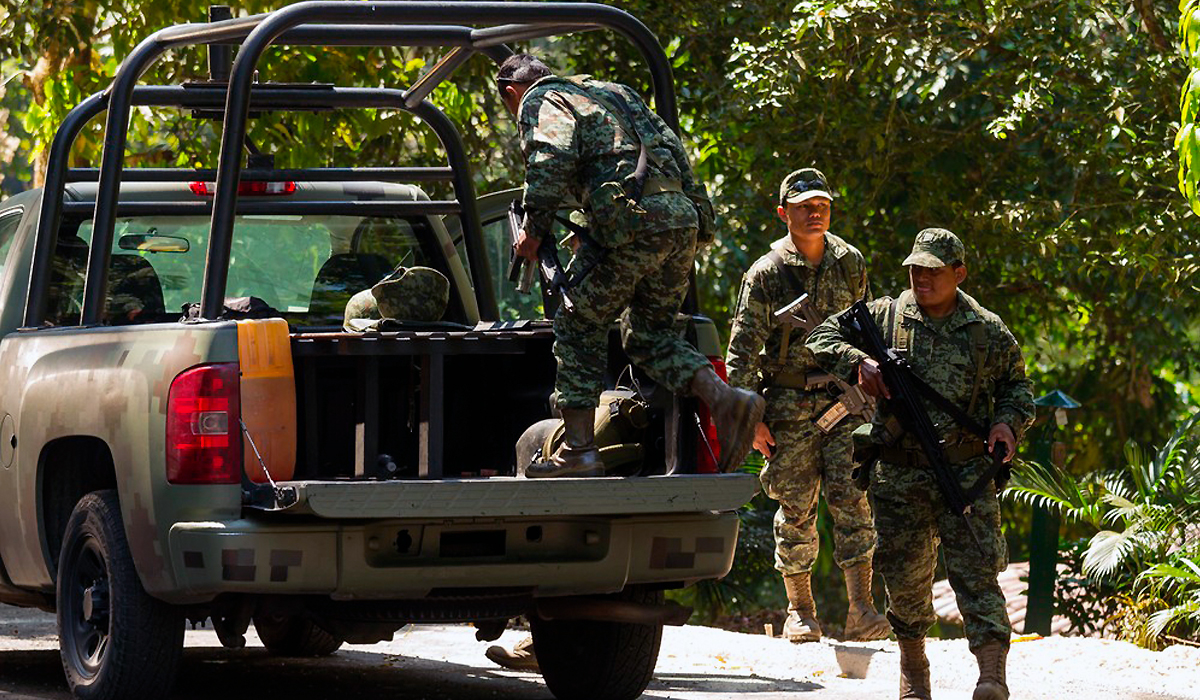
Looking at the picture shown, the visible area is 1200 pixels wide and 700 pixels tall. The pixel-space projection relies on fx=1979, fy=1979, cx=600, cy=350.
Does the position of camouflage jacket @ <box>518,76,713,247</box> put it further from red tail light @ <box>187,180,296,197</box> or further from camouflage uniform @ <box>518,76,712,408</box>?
red tail light @ <box>187,180,296,197</box>

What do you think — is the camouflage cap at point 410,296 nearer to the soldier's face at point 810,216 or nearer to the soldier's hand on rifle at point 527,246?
the soldier's hand on rifle at point 527,246

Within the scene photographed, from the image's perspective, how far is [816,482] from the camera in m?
8.68

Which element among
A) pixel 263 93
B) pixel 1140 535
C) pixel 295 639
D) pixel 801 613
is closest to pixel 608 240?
pixel 263 93

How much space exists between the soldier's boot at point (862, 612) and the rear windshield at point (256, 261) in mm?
2287

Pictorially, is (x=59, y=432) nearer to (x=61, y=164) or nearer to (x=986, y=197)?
(x=61, y=164)

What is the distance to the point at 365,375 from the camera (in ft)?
20.1

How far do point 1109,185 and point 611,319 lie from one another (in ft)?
20.8

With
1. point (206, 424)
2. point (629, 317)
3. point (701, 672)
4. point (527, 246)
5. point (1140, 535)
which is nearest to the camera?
point (206, 424)

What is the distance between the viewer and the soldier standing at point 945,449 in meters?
6.52

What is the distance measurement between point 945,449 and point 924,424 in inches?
5.5

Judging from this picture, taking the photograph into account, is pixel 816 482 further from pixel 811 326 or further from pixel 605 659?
pixel 605 659

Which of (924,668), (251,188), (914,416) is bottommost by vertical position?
(924,668)

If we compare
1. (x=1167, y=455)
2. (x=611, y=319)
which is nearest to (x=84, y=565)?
(x=611, y=319)

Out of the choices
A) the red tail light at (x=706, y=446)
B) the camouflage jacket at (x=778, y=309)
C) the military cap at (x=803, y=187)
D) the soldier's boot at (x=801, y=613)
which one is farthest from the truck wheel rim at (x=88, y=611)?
the military cap at (x=803, y=187)
